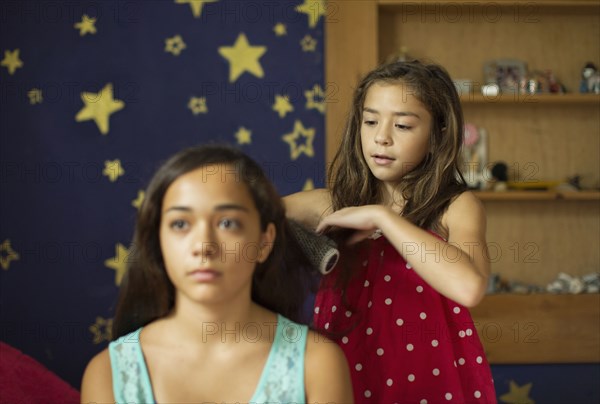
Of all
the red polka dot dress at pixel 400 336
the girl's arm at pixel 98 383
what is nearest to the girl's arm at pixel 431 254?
the red polka dot dress at pixel 400 336

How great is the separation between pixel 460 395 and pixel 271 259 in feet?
1.54

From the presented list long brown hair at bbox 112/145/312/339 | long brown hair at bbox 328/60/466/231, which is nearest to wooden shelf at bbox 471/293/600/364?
long brown hair at bbox 328/60/466/231

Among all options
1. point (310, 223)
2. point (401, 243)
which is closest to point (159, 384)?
point (401, 243)

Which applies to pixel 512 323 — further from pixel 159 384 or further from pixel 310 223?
pixel 159 384

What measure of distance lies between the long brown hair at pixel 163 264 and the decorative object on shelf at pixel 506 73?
2.13 metres

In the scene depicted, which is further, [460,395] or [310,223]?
[310,223]

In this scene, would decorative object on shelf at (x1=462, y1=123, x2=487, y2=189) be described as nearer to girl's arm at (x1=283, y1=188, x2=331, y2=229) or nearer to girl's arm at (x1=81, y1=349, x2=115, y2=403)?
girl's arm at (x1=283, y1=188, x2=331, y2=229)

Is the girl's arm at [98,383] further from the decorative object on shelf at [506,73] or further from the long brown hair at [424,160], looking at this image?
the decorative object on shelf at [506,73]

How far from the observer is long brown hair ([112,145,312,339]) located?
3.86ft

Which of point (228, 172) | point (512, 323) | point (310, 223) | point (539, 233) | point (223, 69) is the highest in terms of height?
point (223, 69)

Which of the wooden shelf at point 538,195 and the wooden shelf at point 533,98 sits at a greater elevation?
the wooden shelf at point 533,98

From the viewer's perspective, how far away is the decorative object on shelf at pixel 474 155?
3287 mm

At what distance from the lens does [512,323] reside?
121 inches

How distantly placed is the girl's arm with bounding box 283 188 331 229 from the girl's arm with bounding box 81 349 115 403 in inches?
23.2
